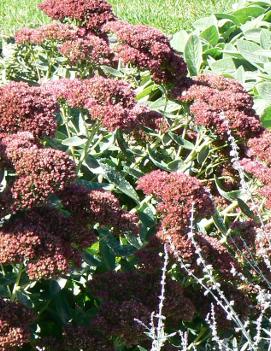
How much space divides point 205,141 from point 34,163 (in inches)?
46.4

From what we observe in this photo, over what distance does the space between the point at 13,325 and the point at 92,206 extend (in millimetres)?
405

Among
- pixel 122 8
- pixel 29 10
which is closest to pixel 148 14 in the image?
pixel 122 8

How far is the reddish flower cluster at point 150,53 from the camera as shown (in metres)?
3.46

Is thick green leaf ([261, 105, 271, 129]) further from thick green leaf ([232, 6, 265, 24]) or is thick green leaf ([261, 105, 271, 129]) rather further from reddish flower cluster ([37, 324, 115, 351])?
reddish flower cluster ([37, 324, 115, 351])

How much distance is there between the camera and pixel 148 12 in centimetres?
743

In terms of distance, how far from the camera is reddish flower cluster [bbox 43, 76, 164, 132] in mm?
2912

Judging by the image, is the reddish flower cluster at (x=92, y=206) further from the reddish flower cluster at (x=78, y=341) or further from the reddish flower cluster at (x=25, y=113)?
the reddish flower cluster at (x=78, y=341)

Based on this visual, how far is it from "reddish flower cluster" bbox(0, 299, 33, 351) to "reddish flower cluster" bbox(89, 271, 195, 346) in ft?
0.72

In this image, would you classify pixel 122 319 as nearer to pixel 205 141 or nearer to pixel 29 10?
pixel 205 141

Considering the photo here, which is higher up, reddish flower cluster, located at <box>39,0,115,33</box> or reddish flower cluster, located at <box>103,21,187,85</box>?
reddish flower cluster, located at <box>103,21,187,85</box>

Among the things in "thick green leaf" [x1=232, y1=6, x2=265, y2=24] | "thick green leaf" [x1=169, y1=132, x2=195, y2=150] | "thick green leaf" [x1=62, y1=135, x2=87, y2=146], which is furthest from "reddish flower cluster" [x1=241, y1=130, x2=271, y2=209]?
"thick green leaf" [x1=232, y1=6, x2=265, y2=24]

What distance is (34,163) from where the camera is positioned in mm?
2455

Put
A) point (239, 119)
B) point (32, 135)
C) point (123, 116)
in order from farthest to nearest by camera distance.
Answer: point (239, 119), point (123, 116), point (32, 135)

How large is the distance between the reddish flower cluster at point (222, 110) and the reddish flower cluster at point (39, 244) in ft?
2.90
